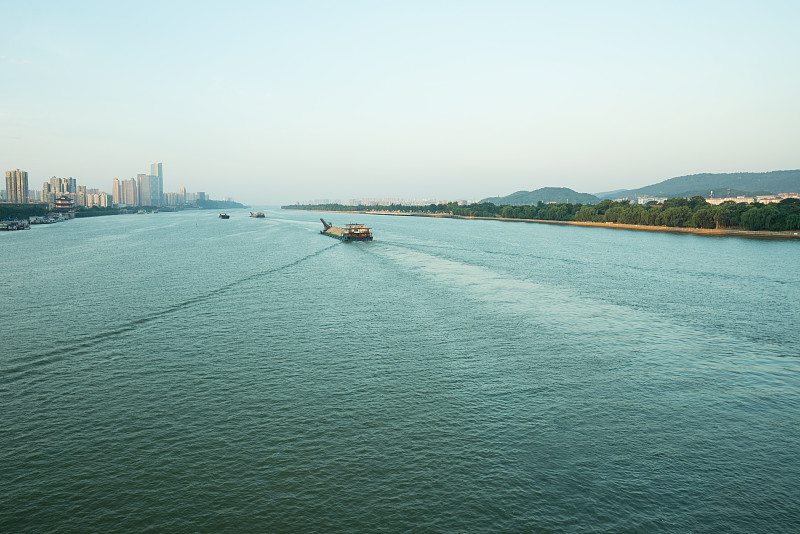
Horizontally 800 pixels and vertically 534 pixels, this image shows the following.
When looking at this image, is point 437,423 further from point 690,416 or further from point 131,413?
point 131,413

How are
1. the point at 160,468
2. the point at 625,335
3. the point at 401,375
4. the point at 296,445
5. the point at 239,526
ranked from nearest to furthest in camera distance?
the point at 239,526 < the point at 160,468 < the point at 296,445 < the point at 401,375 < the point at 625,335

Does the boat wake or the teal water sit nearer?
the teal water

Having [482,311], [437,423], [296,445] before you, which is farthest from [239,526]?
[482,311]

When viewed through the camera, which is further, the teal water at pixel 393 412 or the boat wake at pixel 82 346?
the boat wake at pixel 82 346

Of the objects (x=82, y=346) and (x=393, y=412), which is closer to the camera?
(x=393, y=412)

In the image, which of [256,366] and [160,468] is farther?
[256,366]

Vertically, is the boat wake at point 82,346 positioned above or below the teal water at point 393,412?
above

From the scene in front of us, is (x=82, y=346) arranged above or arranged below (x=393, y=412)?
above

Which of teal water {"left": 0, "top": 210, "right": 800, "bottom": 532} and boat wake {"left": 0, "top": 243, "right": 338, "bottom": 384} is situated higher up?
boat wake {"left": 0, "top": 243, "right": 338, "bottom": 384}
